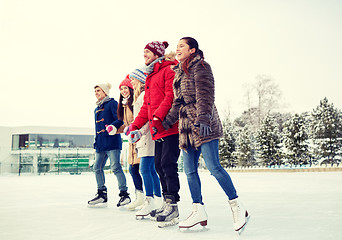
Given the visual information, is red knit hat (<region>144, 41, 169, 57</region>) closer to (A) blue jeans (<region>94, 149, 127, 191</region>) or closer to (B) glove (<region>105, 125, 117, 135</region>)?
(B) glove (<region>105, 125, 117, 135</region>)

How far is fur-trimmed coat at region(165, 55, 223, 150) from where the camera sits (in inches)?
110

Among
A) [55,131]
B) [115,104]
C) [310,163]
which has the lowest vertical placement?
[310,163]

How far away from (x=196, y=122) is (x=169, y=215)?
2.95ft

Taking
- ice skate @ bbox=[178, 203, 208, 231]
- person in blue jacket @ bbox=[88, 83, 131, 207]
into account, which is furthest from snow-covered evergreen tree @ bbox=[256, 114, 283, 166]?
ice skate @ bbox=[178, 203, 208, 231]

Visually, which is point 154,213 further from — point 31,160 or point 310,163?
point 310,163

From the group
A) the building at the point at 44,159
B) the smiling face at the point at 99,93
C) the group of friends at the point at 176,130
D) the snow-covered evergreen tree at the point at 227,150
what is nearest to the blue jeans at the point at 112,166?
the group of friends at the point at 176,130

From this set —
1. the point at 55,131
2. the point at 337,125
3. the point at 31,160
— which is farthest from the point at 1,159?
the point at 55,131

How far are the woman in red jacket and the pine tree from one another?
23.5 m

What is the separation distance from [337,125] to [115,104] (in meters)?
23.6

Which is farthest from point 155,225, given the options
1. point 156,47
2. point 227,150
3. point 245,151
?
point 227,150

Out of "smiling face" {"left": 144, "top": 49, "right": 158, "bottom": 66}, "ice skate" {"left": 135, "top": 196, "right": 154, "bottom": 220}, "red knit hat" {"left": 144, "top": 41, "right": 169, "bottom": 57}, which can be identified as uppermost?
"red knit hat" {"left": 144, "top": 41, "right": 169, "bottom": 57}

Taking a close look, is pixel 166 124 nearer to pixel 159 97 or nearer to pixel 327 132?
pixel 159 97

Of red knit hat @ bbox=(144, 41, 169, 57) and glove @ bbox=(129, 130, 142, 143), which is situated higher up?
red knit hat @ bbox=(144, 41, 169, 57)

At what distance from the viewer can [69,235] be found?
9.04 ft
